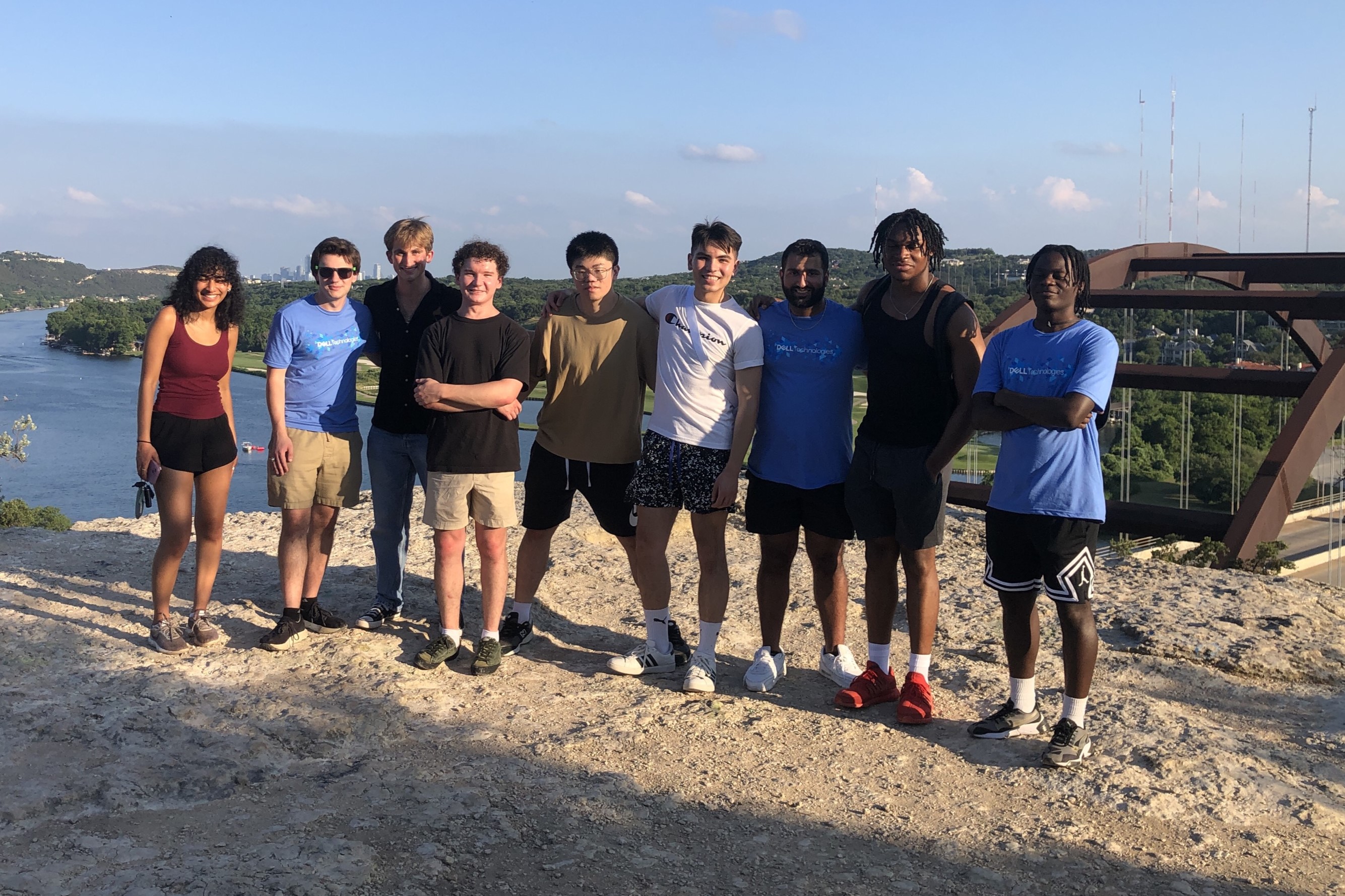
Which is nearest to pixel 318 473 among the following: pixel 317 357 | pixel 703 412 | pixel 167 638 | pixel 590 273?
pixel 317 357

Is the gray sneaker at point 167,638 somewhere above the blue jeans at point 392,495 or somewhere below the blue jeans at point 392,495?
below

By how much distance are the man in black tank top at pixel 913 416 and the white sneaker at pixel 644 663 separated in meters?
1.14

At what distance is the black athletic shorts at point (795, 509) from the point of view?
14.0 feet

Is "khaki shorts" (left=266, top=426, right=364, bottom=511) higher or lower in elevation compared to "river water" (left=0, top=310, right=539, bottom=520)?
higher

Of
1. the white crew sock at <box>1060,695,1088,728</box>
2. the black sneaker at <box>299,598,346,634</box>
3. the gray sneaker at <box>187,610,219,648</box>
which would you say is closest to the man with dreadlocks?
the white crew sock at <box>1060,695,1088,728</box>

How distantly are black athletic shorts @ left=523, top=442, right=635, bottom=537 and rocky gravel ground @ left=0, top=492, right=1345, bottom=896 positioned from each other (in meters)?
0.75

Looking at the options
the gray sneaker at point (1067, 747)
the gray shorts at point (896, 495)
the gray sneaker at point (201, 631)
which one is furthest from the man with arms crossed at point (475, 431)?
the gray sneaker at point (1067, 747)

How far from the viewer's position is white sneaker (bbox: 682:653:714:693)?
4.44 metres

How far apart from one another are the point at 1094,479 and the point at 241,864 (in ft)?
10.2

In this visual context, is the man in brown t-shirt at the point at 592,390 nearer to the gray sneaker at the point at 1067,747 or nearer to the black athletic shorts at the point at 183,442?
the black athletic shorts at the point at 183,442

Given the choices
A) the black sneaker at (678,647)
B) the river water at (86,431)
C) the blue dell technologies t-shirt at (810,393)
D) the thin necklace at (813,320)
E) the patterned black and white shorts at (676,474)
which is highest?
the thin necklace at (813,320)

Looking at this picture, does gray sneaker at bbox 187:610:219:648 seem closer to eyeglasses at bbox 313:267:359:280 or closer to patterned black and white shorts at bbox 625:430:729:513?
eyeglasses at bbox 313:267:359:280

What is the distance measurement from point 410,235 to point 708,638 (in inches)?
93.8

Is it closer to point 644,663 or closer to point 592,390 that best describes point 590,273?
point 592,390
